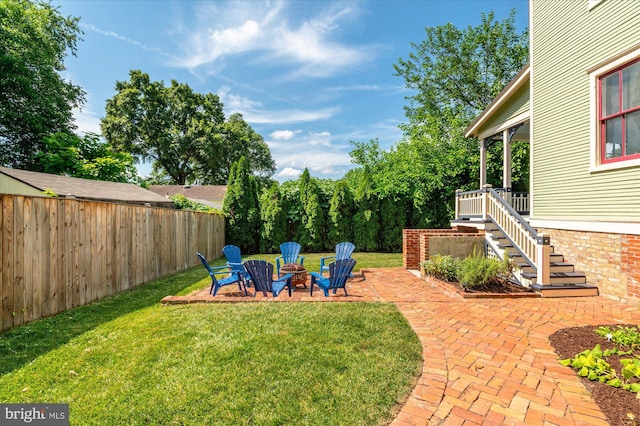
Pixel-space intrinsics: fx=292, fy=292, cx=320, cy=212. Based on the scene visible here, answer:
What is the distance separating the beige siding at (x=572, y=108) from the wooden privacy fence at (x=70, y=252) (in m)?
9.88

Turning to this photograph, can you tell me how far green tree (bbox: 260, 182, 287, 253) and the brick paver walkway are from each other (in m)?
7.56

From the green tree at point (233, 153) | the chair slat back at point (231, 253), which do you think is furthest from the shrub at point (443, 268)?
the green tree at point (233, 153)

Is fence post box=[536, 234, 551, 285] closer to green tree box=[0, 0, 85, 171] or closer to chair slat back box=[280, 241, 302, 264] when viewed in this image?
chair slat back box=[280, 241, 302, 264]

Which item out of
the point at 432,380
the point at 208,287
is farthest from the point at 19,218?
the point at 432,380

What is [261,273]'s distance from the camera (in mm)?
5473

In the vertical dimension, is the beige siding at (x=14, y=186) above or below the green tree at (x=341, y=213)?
above

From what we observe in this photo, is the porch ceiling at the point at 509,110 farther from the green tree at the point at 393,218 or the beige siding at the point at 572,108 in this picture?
the green tree at the point at 393,218

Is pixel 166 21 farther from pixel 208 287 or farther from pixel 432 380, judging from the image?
pixel 432 380

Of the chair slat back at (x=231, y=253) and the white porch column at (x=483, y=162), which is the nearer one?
the chair slat back at (x=231, y=253)

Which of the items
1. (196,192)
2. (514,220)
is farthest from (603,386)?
(196,192)

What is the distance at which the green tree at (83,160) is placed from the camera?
52.5 ft

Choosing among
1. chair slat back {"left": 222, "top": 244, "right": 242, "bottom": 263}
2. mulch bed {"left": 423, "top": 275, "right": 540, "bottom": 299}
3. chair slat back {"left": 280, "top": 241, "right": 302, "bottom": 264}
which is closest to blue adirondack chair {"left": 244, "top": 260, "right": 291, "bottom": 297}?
chair slat back {"left": 222, "top": 244, "right": 242, "bottom": 263}

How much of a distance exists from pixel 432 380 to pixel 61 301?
580cm

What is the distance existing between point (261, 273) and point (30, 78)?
70.0ft
